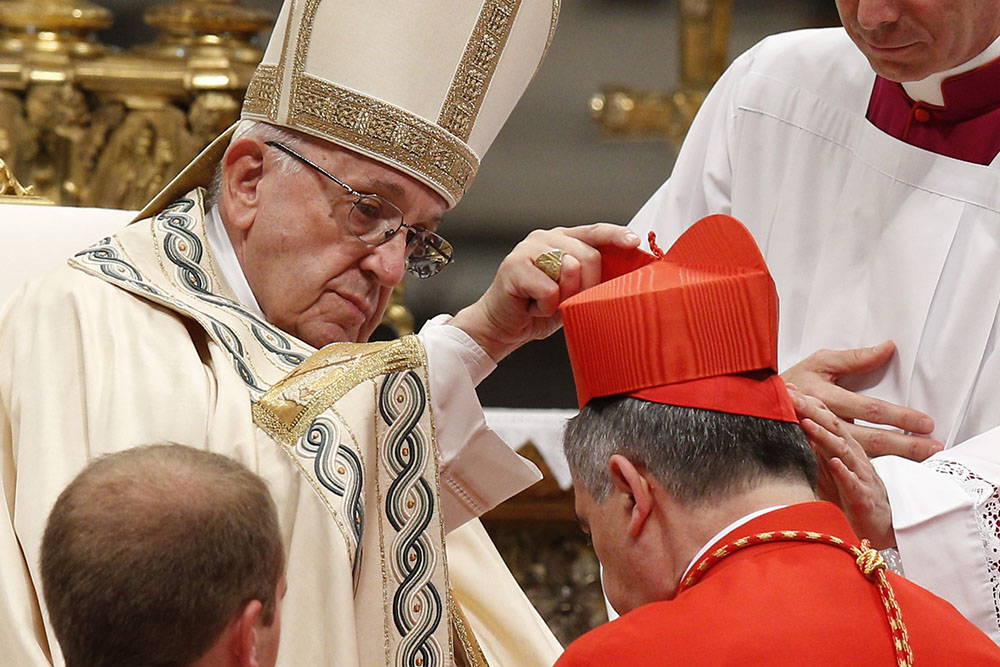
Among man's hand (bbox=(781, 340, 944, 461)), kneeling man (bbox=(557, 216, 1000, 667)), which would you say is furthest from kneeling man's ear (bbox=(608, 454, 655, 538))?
man's hand (bbox=(781, 340, 944, 461))

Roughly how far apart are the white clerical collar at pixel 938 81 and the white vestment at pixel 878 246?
0.10 metres

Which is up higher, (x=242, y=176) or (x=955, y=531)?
(x=242, y=176)

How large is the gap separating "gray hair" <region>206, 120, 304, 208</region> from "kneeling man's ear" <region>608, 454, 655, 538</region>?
83 centimetres

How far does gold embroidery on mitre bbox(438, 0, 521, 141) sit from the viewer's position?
110 inches

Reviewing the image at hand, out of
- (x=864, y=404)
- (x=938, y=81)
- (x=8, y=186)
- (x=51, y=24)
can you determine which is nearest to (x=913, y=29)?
(x=938, y=81)

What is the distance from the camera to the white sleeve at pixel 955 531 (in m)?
2.72

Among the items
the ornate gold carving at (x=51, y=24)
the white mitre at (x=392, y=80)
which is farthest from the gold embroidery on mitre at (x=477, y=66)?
the ornate gold carving at (x=51, y=24)

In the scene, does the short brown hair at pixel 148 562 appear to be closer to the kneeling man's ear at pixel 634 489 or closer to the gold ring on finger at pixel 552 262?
the kneeling man's ear at pixel 634 489

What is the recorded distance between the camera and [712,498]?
2.15 metres

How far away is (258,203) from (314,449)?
0.55 m

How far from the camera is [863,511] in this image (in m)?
2.71

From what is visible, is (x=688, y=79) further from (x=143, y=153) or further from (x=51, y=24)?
(x=51, y=24)

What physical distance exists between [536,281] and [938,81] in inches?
39.6

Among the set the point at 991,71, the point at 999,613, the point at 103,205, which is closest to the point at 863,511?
the point at 999,613
